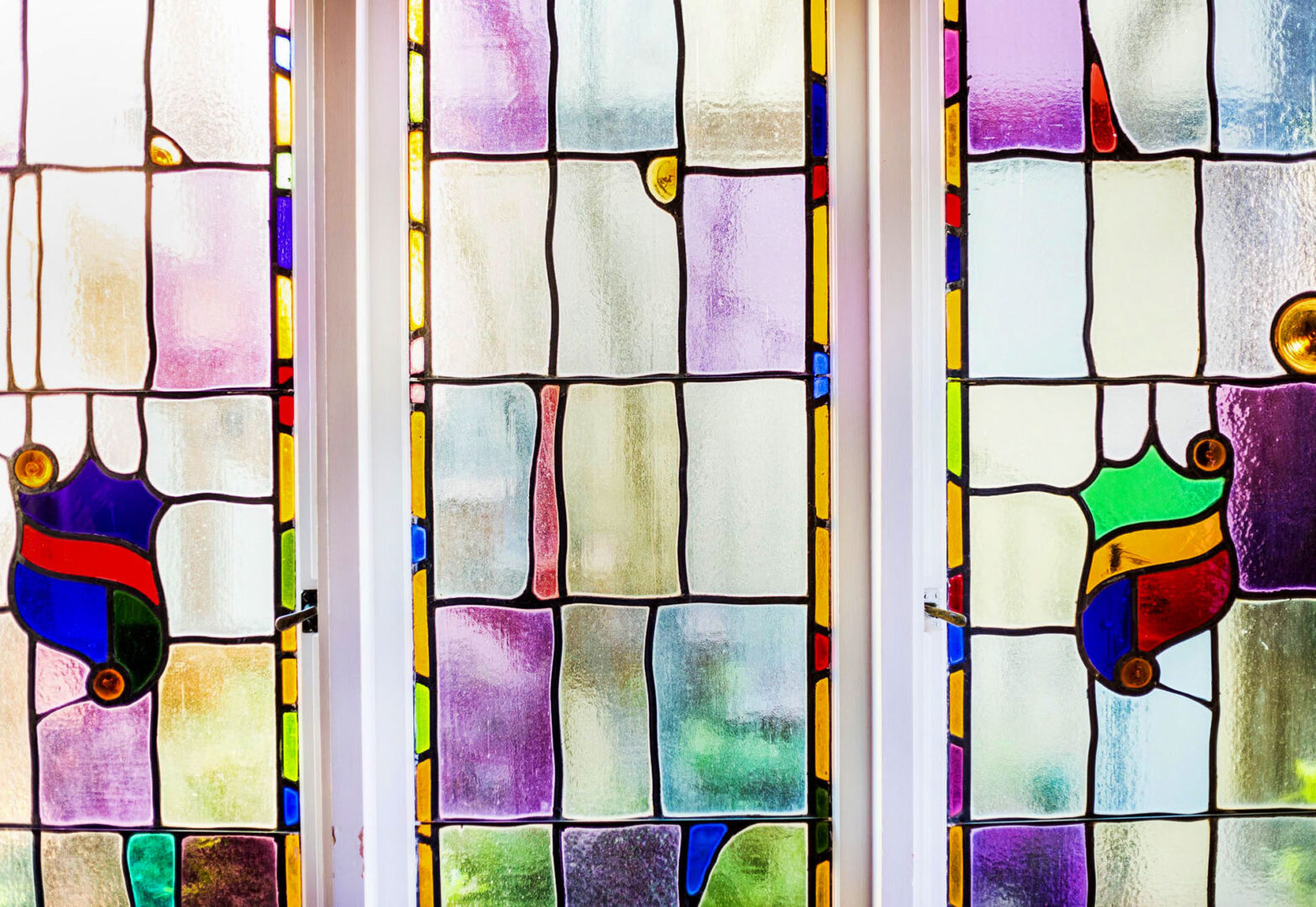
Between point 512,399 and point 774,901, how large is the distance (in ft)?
2.89

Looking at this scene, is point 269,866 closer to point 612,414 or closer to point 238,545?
point 238,545

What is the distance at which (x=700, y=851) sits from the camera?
111 centimetres

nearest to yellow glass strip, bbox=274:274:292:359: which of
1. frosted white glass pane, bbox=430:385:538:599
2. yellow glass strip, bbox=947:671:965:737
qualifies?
frosted white glass pane, bbox=430:385:538:599

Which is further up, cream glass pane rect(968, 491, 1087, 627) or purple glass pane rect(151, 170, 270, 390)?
purple glass pane rect(151, 170, 270, 390)

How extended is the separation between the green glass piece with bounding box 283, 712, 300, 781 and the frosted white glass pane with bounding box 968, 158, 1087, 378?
1.16 meters

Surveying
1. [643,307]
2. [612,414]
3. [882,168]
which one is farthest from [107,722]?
[882,168]

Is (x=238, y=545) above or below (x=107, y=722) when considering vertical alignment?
above

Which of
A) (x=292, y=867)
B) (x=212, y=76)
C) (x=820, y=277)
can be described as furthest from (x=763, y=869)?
(x=212, y=76)

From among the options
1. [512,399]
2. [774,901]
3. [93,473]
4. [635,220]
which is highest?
[635,220]

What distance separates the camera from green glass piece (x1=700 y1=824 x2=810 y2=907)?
1.10 metres

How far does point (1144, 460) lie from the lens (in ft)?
3.56

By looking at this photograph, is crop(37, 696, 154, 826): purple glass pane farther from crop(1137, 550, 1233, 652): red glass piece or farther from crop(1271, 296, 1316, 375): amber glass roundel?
crop(1271, 296, 1316, 375): amber glass roundel

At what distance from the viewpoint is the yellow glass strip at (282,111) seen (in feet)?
3.52

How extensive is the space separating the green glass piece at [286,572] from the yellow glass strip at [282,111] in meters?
0.59
